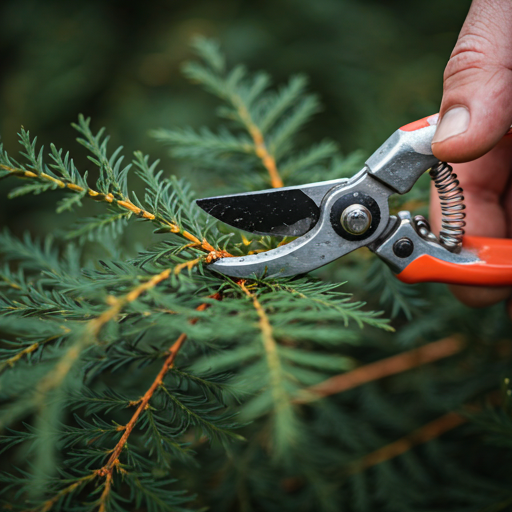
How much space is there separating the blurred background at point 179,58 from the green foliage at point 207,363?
23.6 inches

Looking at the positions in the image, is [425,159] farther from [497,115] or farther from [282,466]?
[282,466]

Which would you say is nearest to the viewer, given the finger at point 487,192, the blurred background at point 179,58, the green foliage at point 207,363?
the green foliage at point 207,363

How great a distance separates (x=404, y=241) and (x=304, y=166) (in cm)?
48

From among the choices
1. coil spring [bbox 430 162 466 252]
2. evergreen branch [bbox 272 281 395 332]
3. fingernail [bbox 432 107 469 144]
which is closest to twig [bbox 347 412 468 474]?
coil spring [bbox 430 162 466 252]

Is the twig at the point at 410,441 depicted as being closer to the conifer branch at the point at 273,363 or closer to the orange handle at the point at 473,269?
the orange handle at the point at 473,269

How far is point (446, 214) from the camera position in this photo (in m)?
0.92

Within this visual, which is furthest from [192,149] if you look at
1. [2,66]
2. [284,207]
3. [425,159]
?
[2,66]

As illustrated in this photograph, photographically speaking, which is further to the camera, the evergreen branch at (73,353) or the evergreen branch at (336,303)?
the evergreen branch at (336,303)

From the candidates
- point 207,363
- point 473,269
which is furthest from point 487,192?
point 207,363

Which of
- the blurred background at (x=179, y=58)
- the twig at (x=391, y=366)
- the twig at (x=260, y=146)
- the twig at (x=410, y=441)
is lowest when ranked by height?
the twig at (x=410, y=441)

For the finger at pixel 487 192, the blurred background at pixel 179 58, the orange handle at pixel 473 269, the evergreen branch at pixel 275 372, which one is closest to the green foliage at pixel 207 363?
the evergreen branch at pixel 275 372

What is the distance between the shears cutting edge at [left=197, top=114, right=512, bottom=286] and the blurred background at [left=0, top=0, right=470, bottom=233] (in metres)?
1.35

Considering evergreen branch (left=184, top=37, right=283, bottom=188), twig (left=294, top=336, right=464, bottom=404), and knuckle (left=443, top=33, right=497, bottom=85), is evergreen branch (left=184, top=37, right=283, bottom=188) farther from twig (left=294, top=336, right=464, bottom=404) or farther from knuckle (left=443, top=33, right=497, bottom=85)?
twig (left=294, top=336, right=464, bottom=404)

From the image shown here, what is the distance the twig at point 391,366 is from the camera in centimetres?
148
